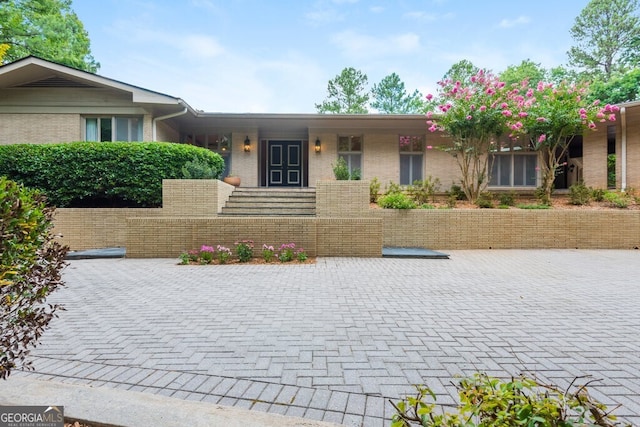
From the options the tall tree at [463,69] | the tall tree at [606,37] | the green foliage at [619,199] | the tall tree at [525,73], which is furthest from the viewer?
the tall tree at [463,69]

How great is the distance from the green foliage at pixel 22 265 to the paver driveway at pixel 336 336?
83 cm

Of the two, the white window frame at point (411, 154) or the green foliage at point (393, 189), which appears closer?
the green foliage at point (393, 189)

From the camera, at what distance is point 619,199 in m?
10.4

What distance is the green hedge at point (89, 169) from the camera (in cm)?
956

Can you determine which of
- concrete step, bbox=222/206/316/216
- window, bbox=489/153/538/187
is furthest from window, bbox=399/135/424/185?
concrete step, bbox=222/206/316/216

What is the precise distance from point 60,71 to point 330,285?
12233mm

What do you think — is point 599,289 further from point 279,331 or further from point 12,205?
point 12,205

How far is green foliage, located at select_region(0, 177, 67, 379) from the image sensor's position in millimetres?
1570

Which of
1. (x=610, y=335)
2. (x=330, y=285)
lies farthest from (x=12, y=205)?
(x=610, y=335)

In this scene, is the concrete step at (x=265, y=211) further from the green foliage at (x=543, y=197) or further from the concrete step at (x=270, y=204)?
the green foliage at (x=543, y=197)

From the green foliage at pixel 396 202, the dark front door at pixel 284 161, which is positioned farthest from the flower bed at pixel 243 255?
the dark front door at pixel 284 161

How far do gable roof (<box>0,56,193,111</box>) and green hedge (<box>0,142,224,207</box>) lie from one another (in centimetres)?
247

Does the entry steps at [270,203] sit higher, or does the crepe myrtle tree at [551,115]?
the crepe myrtle tree at [551,115]

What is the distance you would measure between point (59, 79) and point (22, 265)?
13491mm
